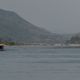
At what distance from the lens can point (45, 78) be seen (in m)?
21.6

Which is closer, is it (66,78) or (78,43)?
(66,78)

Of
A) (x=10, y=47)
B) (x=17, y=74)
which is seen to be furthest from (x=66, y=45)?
(x=17, y=74)

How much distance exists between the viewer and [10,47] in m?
90.6

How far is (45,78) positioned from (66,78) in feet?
3.57

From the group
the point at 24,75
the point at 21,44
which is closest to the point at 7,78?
the point at 24,75

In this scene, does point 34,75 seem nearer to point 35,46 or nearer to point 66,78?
point 66,78

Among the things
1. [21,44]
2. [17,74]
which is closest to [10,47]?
[21,44]

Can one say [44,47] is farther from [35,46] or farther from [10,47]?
[10,47]

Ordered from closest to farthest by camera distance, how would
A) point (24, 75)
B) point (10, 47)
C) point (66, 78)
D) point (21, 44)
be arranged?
1. point (66, 78)
2. point (24, 75)
3. point (10, 47)
4. point (21, 44)

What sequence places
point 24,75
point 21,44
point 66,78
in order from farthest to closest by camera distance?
point 21,44
point 24,75
point 66,78

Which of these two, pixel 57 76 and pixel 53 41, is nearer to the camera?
pixel 57 76

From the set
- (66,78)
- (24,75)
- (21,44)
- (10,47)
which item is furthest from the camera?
(21,44)

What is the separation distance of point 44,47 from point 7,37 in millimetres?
9599

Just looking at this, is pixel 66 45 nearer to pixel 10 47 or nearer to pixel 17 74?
pixel 10 47
